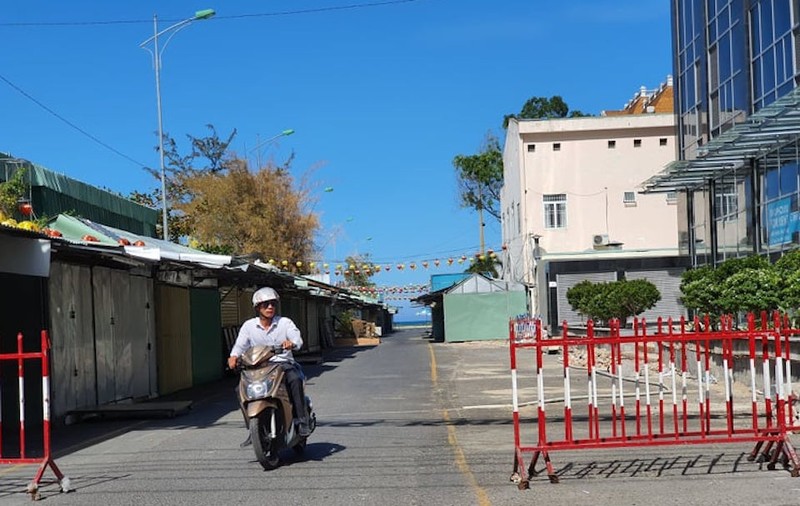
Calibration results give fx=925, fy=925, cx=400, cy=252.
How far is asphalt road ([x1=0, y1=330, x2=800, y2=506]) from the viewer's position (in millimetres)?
7227

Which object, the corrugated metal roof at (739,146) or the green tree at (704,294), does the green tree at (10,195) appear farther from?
the corrugated metal roof at (739,146)

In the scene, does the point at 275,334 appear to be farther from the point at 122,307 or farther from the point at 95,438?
the point at 122,307

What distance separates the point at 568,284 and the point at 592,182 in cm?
622

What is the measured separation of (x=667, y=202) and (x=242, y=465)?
4144 cm

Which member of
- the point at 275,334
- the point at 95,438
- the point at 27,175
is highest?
the point at 27,175

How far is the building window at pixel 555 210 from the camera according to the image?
155 ft

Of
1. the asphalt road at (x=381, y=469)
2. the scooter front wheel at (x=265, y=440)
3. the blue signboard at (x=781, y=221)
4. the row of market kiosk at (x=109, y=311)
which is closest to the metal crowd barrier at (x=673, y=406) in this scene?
the asphalt road at (x=381, y=469)

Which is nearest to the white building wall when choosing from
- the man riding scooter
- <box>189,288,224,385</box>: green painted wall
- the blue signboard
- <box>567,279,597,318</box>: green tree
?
<box>567,279,597,318</box>: green tree

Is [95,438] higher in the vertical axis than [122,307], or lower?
lower

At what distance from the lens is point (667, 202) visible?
4728 centimetres

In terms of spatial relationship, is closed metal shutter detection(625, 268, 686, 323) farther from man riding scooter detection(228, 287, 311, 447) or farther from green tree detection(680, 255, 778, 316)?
man riding scooter detection(228, 287, 311, 447)

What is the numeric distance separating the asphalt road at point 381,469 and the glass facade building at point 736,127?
11.5 m

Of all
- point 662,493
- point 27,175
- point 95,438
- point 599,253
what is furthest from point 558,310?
point 662,493

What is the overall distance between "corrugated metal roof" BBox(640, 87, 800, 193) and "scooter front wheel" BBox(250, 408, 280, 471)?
13.4m
